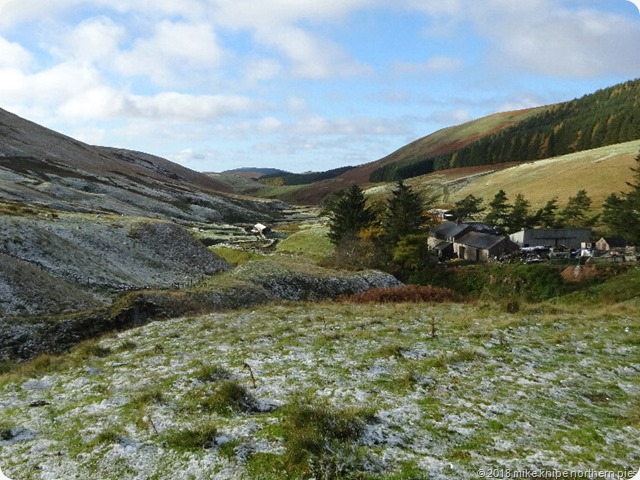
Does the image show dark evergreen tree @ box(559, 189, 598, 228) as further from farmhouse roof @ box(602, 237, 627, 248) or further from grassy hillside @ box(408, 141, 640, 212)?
farmhouse roof @ box(602, 237, 627, 248)

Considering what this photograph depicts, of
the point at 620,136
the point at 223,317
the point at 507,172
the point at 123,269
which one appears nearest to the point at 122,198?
the point at 123,269

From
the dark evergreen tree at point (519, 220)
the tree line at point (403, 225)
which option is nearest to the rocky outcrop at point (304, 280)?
the tree line at point (403, 225)

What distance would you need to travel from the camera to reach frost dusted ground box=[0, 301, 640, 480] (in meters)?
9.61

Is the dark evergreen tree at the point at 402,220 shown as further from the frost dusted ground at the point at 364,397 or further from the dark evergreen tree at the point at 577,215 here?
the frost dusted ground at the point at 364,397

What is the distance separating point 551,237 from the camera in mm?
77625

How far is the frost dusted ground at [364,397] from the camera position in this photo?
9.61 m

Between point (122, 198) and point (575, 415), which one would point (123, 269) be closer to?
point (575, 415)

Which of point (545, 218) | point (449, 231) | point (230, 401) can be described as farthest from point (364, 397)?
point (545, 218)

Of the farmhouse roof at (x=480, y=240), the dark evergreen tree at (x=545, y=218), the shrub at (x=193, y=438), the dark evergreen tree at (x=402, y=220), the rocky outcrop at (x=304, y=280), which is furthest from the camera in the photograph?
the dark evergreen tree at (x=545, y=218)

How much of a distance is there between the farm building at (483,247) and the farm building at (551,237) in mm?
5490

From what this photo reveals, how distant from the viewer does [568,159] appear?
166 m

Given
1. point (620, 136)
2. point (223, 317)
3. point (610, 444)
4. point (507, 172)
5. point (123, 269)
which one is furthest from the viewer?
point (620, 136)

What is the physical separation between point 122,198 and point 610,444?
125m

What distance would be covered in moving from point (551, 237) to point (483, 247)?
15.2 meters
